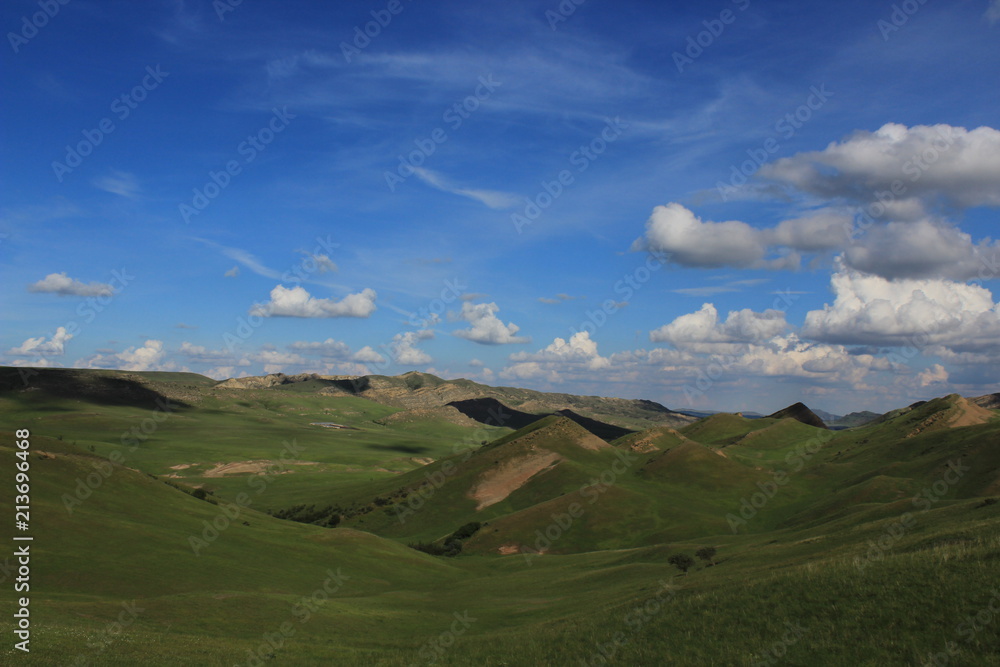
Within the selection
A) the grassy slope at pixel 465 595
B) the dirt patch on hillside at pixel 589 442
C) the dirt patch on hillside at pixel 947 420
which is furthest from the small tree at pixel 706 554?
the dirt patch on hillside at pixel 947 420

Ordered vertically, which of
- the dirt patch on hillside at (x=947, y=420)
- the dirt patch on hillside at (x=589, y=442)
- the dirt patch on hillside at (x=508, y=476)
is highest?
the dirt patch on hillside at (x=947, y=420)

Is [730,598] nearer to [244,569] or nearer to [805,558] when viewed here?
[805,558]

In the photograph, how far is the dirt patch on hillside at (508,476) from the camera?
5886 inches

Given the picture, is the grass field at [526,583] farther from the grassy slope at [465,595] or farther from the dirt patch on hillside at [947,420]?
the dirt patch on hillside at [947,420]

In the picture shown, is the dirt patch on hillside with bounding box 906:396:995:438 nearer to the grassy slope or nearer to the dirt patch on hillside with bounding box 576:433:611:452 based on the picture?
the dirt patch on hillside with bounding box 576:433:611:452

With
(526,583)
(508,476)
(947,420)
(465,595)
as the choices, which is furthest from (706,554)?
(947,420)

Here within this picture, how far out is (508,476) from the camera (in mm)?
158500

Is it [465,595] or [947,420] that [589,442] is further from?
[465,595]

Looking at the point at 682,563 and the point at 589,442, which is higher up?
the point at 589,442

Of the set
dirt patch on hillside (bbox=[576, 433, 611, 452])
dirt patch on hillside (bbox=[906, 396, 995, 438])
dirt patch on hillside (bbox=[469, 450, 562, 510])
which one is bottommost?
dirt patch on hillside (bbox=[469, 450, 562, 510])

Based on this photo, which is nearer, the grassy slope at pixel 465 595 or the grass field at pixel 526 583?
the grassy slope at pixel 465 595

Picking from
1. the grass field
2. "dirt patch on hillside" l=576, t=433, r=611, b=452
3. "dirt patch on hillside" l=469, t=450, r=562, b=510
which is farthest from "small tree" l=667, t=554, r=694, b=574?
"dirt patch on hillside" l=576, t=433, r=611, b=452

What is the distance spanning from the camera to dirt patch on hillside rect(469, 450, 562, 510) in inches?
5886

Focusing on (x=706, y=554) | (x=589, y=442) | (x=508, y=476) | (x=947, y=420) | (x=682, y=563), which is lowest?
(x=508, y=476)
